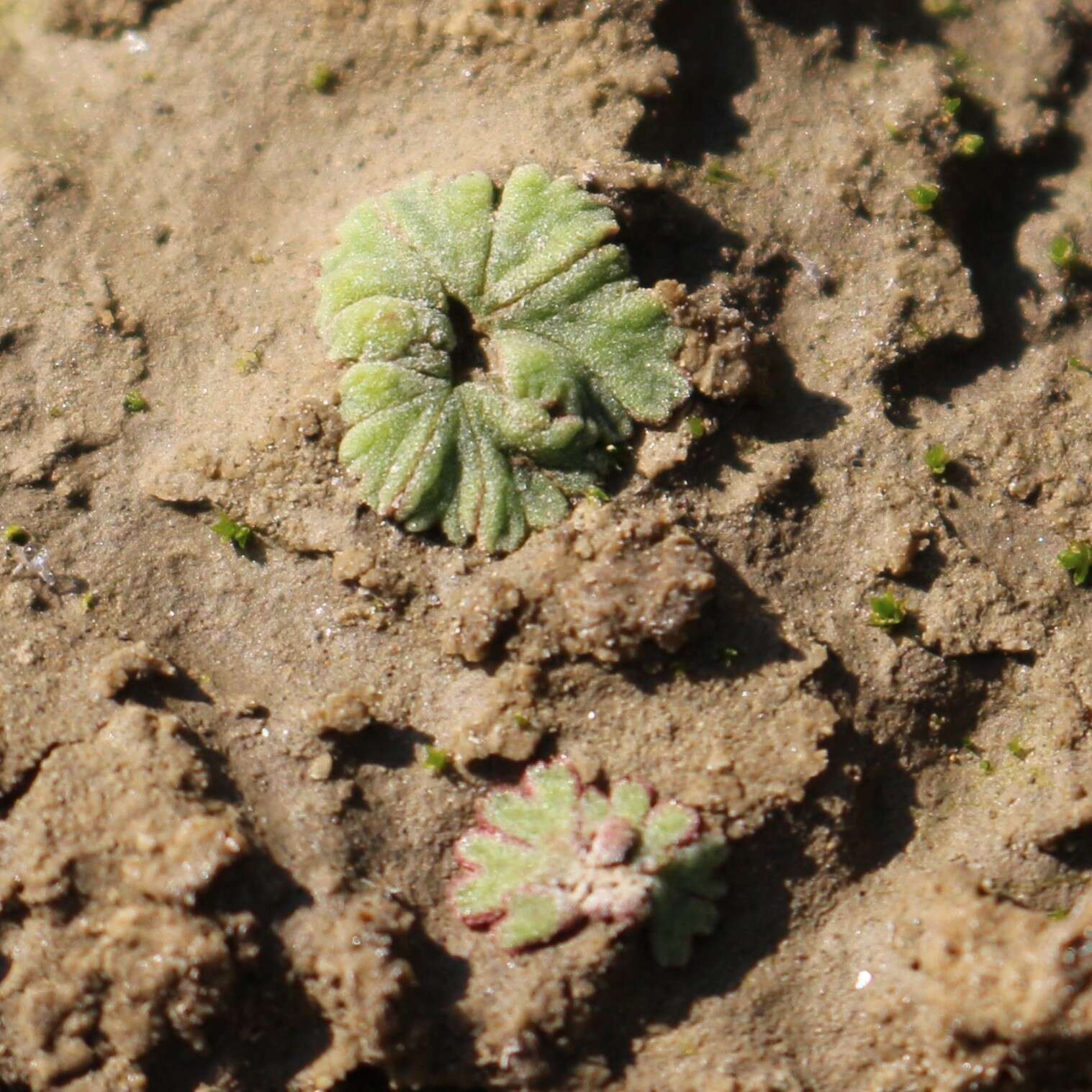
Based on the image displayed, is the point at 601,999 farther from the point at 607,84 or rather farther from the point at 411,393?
the point at 607,84

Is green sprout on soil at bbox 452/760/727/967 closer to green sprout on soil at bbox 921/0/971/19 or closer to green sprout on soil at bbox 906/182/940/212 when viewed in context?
green sprout on soil at bbox 906/182/940/212

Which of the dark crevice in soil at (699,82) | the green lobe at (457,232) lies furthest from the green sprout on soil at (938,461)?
the green lobe at (457,232)

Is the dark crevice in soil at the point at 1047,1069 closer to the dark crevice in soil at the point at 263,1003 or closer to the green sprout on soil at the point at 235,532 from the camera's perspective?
the dark crevice in soil at the point at 263,1003

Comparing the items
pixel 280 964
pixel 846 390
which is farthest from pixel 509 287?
pixel 280 964

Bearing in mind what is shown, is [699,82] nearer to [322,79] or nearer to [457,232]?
[457,232]

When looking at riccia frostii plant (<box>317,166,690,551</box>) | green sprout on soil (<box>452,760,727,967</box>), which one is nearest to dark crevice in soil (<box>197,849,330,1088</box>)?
green sprout on soil (<box>452,760,727,967</box>)

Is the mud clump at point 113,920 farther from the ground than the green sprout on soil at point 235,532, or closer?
closer
